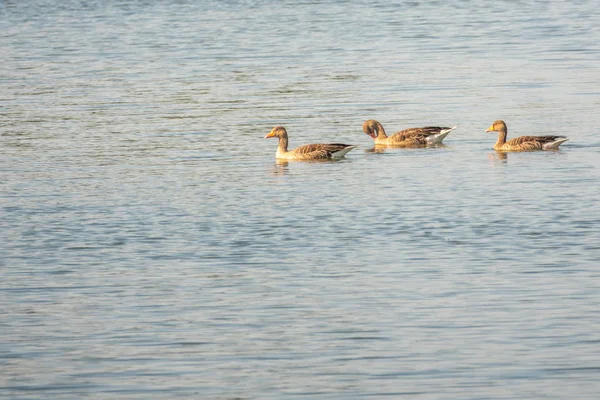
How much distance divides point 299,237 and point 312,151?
8694 mm

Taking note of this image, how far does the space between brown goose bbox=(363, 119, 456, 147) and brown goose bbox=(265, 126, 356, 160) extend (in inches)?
65.7

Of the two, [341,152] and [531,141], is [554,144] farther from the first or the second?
[341,152]

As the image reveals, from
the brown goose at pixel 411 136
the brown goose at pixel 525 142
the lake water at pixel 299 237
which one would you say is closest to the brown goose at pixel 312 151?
the lake water at pixel 299 237

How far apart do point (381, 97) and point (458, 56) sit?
36.0 ft

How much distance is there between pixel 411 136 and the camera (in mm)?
29969

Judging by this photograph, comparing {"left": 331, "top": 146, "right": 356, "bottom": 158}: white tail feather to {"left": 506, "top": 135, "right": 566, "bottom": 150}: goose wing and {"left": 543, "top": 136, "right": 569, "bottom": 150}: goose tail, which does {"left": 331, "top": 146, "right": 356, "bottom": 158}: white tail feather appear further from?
{"left": 543, "top": 136, "right": 569, "bottom": 150}: goose tail

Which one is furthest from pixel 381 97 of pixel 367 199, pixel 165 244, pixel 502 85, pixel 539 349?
pixel 539 349

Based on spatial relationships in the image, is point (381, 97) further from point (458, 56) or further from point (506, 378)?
point (506, 378)

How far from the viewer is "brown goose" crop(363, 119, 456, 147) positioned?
2973 centimetres

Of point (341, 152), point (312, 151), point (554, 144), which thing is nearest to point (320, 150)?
point (312, 151)

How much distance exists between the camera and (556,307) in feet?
52.1

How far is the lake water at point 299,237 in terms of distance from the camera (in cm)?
1414

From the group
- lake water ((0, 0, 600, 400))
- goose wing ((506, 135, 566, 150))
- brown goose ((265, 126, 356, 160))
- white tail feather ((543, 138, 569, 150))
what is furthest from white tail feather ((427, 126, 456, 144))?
white tail feather ((543, 138, 569, 150))

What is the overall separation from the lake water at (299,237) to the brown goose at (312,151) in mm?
416
